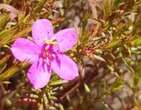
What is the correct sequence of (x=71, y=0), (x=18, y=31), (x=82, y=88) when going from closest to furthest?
(x=18, y=31), (x=71, y=0), (x=82, y=88)

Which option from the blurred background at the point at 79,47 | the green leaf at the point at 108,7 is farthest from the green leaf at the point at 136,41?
the green leaf at the point at 108,7

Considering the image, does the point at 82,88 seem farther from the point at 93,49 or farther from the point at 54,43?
the point at 54,43

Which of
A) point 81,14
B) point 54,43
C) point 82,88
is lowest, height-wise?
point 82,88

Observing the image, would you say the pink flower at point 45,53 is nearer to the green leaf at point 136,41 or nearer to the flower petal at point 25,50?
the flower petal at point 25,50

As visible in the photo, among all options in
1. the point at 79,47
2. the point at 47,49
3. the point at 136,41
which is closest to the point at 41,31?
the point at 47,49

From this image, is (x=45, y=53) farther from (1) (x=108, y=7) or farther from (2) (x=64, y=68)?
(1) (x=108, y=7)

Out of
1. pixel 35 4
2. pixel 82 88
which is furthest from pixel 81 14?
pixel 35 4
